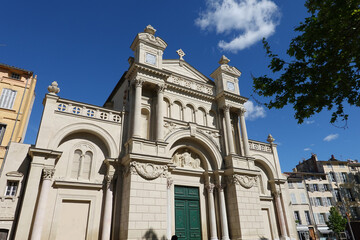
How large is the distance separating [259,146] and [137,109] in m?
11.6

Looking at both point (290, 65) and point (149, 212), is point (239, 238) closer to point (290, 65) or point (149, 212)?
point (149, 212)

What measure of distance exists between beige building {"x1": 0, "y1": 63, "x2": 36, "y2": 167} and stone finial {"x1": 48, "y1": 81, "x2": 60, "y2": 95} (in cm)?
417

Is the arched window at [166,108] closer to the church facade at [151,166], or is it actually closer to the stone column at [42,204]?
the church facade at [151,166]

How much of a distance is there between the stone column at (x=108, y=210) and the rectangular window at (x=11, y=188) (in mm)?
4232

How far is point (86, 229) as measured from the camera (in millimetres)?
12641

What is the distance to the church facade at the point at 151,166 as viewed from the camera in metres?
12.3

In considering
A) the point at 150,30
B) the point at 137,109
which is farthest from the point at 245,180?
the point at 150,30

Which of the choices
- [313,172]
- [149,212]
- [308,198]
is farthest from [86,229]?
[313,172]

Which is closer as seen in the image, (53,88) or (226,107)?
(53,88)

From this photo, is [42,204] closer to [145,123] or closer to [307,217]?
[145,123]

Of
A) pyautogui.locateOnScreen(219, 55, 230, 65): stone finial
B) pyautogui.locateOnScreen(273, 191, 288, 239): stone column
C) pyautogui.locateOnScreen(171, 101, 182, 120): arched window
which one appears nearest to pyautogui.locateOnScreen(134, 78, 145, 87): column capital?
pyautogui.locateOnScreen(171, 101, 182, 120): arched window

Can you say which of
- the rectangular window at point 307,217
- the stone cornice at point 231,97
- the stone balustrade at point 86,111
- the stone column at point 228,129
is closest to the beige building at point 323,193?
the rectangular window at point 307,217

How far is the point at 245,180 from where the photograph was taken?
1714 cm

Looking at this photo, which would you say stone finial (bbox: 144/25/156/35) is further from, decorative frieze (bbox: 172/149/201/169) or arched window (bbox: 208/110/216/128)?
decorative frieze (bbox: 172/149/201/169)
